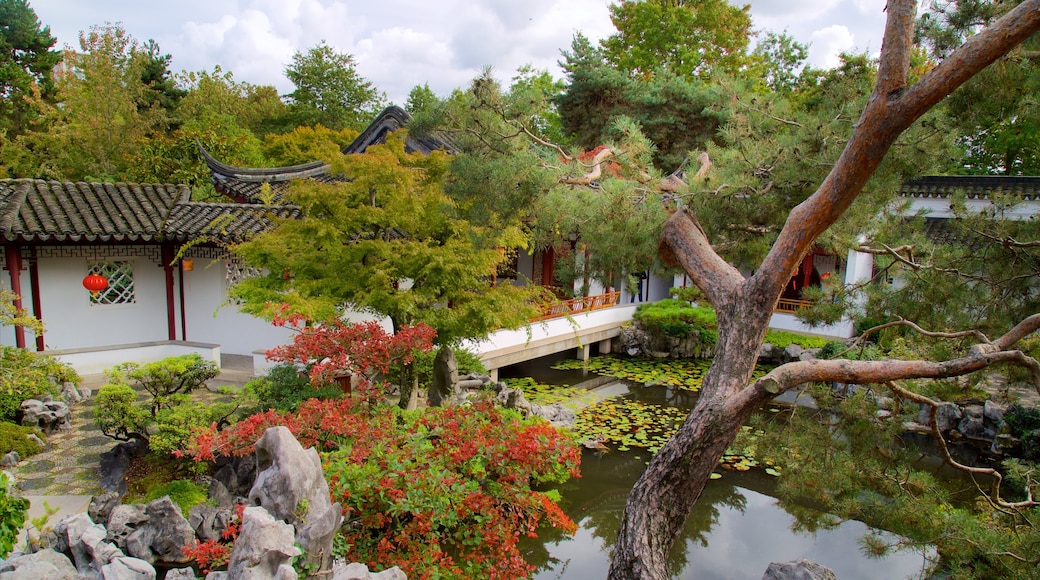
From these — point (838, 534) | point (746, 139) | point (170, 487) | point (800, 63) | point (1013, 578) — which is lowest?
point (838, 534)

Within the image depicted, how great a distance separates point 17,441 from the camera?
5945mm

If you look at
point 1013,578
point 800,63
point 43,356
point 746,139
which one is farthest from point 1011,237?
point 800,63

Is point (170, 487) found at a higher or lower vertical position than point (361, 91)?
lower

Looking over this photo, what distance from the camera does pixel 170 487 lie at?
4.98m

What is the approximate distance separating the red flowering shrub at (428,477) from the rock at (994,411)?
24.0ft

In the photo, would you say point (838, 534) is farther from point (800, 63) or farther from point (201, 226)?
point (800, 63)

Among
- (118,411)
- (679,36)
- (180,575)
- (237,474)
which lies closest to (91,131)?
(118,411)

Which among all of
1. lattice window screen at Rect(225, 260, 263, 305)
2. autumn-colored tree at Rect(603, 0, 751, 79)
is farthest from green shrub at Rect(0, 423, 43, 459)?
autumn-colored tree at Rect(603, 0, 751, 79)

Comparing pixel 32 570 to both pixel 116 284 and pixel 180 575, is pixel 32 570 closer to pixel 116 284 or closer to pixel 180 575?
pixel 180 575

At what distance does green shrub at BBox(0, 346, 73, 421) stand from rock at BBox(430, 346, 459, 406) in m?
4.25

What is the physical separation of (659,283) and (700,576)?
529 inches

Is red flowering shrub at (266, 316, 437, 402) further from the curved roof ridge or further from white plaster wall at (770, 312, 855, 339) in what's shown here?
white plaster wall at (770, 312, 855, 339)

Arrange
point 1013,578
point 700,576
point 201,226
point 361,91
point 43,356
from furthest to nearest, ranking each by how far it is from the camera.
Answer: point 361,91 → point 201,226 → point 43,356 → point 700,576 → point 1013,578

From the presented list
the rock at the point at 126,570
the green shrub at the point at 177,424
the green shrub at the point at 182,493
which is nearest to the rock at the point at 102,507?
the green shrub at the point at 182,493
